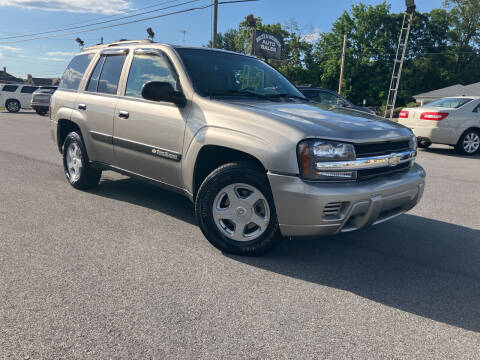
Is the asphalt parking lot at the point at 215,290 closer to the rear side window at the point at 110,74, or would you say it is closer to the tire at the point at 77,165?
the tire at the point at 77,165

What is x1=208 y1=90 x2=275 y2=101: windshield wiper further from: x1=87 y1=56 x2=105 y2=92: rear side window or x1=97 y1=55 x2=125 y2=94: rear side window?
x1=87 y1=56 x2=105 y2=92: rear side window

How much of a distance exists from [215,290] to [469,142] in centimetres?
1008

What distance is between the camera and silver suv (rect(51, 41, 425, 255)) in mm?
3170

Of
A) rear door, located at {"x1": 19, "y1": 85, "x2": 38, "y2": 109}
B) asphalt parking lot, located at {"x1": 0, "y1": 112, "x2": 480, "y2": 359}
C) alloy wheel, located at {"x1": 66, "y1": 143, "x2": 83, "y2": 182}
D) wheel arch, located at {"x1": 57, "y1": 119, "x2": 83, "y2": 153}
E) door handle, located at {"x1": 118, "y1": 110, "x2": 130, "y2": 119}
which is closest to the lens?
asphalt parking lot, located at {"x1": 0, "y1": 112, "x2": 480, "y2": 359}

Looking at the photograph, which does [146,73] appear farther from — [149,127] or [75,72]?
[75,72]

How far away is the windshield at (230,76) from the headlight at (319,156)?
4.27 feet

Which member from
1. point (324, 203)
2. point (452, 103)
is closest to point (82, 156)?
point (324, 203)

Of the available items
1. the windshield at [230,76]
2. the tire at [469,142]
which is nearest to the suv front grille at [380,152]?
the windshield at [230,76]

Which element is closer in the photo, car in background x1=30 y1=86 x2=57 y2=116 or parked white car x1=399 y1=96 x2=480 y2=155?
parked white car x1=399 y1=96 x2=480 y2=155

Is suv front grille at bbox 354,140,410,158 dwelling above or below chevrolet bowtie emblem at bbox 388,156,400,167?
above

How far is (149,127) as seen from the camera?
4242 millimetres

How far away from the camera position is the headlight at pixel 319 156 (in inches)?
123

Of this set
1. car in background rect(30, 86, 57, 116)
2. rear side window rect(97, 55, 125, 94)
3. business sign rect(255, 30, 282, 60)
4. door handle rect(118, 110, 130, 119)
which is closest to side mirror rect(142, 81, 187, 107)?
door handle rect(118, 110, 130, 119)

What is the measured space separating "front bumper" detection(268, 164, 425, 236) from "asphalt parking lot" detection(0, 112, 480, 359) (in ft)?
1.39
